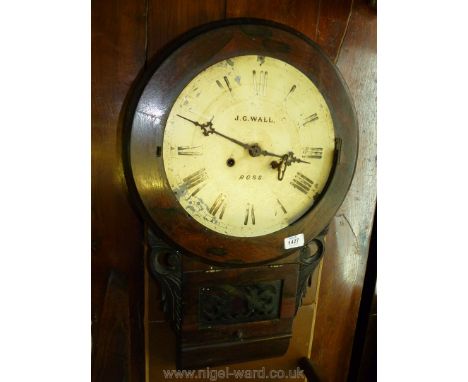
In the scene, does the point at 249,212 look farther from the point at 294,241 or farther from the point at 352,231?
the point at 352,231

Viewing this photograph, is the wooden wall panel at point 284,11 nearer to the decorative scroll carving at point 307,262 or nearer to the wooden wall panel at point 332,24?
the wooden wall panel at point 332,24

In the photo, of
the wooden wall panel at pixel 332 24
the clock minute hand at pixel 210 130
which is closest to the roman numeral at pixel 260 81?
the clock minute hand at pixel 210 130

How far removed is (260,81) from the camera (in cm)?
88

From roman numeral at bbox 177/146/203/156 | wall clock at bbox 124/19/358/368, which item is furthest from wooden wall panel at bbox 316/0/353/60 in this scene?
roman numeral at bbox 177/146/203/156

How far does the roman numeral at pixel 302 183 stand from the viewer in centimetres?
96

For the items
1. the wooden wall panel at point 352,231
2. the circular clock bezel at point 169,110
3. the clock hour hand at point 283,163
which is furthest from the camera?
the wooden wall panel at point 352,231

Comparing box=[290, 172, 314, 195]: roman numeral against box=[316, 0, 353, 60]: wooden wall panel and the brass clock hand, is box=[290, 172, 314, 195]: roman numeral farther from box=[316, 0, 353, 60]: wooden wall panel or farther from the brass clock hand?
box=[316, 0, 353, 60]: wooden wall panel

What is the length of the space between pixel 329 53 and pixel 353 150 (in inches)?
11.0

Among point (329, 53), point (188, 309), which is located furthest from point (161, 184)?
point (329, 53)

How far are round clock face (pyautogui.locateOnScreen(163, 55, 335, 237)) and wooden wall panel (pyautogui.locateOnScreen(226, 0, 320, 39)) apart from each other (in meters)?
0.14

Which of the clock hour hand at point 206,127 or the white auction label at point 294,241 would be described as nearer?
the clock hour hand at point 206,127

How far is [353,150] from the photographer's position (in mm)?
983

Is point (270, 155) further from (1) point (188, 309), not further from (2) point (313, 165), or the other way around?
(1) point (188, 309)

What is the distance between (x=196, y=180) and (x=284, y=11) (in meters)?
0.50
